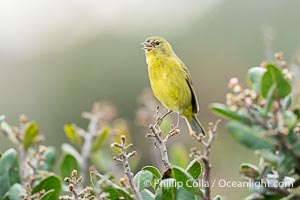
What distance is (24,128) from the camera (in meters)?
2.69

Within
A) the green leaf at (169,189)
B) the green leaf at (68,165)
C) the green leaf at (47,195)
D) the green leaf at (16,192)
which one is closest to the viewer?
the green leaf at (169,189)

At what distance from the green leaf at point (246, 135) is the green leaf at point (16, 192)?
889 millimetres

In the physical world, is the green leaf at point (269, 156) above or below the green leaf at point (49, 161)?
below

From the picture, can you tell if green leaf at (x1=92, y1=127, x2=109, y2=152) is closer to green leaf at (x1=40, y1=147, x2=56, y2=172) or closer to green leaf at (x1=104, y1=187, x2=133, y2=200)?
green leaf at (x1=40, y1=147, x2=56, y2=172)

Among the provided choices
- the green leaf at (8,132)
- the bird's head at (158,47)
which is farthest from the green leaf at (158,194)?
the bird's head at (158,47)

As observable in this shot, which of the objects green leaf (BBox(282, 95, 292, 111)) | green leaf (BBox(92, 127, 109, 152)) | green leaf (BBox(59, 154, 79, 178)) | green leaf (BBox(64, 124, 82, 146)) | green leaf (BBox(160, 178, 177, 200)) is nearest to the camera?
green leaf (BBox(282, 95, 292, 111))

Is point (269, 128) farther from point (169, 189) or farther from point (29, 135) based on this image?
point (29, 135)

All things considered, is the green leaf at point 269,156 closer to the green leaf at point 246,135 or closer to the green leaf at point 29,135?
the green leaf at point 246,135

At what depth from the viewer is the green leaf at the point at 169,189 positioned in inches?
71.4

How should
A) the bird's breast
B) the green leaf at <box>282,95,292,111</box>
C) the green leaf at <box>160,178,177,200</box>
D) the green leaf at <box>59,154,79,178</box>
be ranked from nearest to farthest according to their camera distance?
the green leaf at <box>282,95,292,111</box>
the green leaf at <box>160,178,177,200</box>
the green leaf at <box>59,154,79,178</box>
the bird's breast

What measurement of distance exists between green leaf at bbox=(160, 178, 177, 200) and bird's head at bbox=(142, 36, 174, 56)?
2044mm

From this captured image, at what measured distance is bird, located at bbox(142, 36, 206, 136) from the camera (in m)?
3.60

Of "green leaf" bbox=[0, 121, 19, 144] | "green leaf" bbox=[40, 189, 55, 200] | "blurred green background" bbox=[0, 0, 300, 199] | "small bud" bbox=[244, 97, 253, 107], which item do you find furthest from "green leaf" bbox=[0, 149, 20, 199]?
"blurred green background" bbox=[0, 0, 300, 199]

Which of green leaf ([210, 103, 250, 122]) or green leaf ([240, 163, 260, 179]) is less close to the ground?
green leaf ([210, 103, 250, 122])
